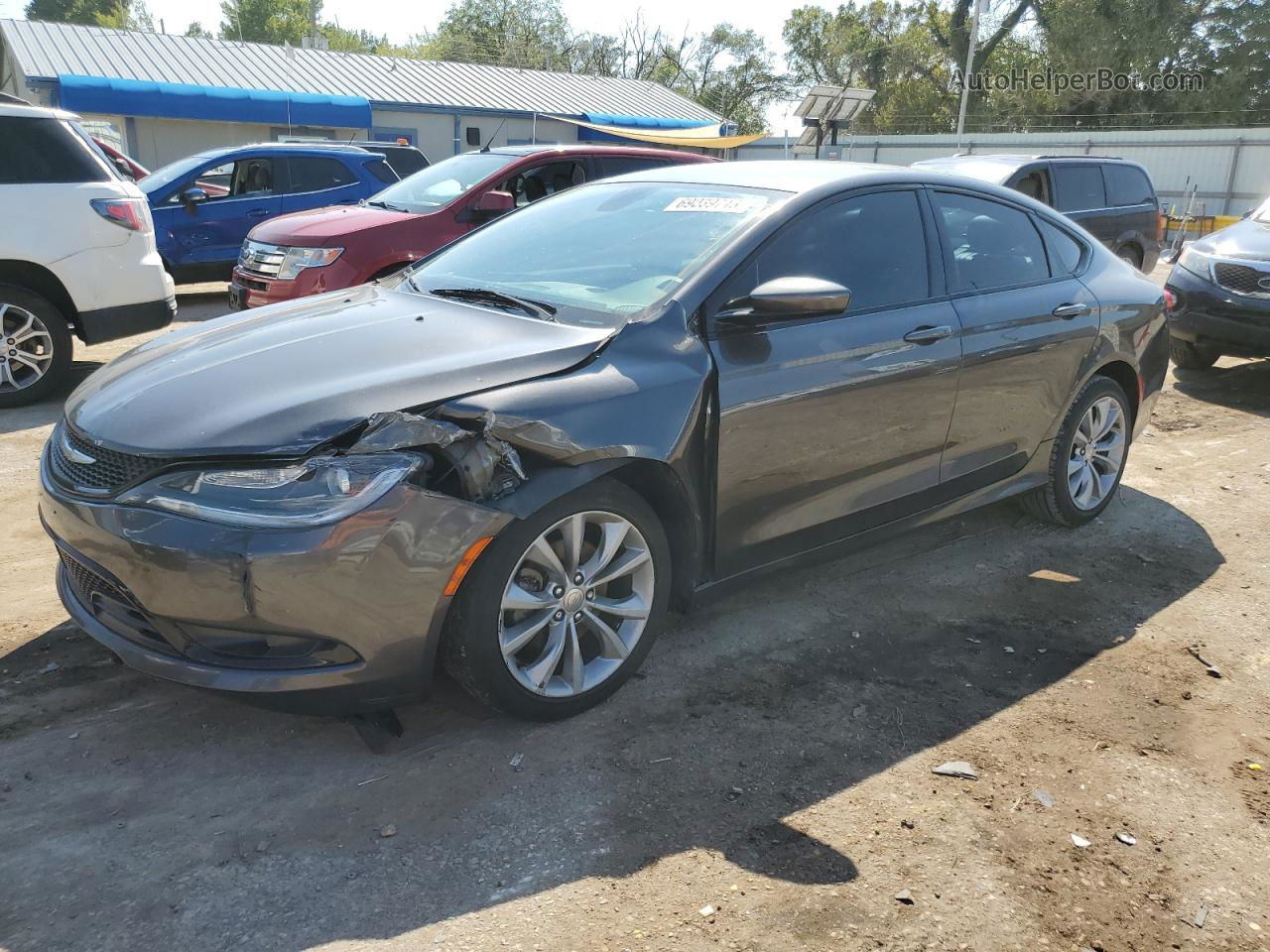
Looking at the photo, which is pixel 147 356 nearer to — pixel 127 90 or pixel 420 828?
pixel 420 828

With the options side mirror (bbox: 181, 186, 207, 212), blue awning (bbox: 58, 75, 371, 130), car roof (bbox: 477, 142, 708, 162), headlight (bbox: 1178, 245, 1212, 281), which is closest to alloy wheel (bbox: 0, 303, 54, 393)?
car roof (bbox: 477, 142, 708, 162)

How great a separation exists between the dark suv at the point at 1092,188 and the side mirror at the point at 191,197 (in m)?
7.28

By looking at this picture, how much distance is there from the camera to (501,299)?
3594mm

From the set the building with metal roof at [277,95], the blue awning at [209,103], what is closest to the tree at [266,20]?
the building with metal roof at [277,95]

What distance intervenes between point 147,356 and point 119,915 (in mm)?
1828

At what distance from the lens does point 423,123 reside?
27344mm

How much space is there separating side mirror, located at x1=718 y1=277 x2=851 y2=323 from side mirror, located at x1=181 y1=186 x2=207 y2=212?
349 inches

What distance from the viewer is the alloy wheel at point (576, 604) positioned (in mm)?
2967

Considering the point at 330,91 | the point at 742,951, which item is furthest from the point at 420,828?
the point at 330,91

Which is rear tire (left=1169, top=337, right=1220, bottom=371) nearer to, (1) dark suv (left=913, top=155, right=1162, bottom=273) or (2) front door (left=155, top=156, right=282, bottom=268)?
(1) dark suv (left=913, top=155, right=1162, bottom=273)

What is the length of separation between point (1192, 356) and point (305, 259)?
7.51 metres

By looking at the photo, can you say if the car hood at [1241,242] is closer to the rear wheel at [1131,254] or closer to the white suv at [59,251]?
the rear wheel at [1131,254]

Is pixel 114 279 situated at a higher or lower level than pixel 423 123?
lower

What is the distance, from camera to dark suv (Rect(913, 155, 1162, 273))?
33.9 feet
